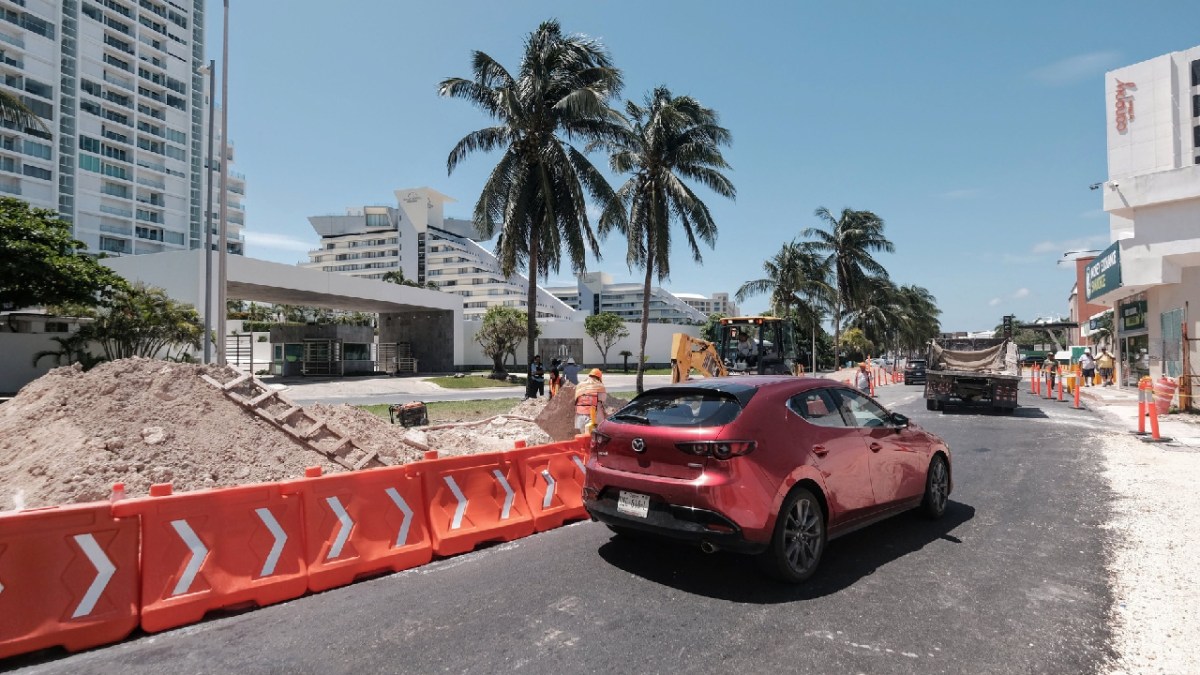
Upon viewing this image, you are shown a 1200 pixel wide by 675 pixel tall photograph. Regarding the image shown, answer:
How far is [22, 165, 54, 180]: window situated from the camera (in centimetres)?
6612

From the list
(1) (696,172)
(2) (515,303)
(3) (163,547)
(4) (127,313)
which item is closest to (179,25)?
(2) (515,303)

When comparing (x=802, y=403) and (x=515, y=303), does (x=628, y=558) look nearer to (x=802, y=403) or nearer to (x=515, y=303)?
(x=802, y=403)

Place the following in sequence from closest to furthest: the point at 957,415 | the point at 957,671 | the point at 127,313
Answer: the point at 957,671, the point at 957,415, the point at 127,313

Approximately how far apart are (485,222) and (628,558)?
19.8 meters

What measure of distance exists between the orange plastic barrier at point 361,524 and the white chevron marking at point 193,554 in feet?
2.02

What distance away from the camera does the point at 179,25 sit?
279 ft

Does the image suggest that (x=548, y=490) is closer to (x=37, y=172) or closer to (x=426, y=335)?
(x=426, y=335)

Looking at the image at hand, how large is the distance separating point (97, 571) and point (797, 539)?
4588 millimetres

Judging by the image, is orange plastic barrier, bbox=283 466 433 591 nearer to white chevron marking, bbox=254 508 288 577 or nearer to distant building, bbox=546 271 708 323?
white chevron marking, bbox=254 508 288 577

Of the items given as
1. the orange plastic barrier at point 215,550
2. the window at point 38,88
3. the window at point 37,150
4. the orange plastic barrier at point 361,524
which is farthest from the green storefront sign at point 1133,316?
the window at point 38,88

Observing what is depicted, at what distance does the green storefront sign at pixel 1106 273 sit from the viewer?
22.4 m

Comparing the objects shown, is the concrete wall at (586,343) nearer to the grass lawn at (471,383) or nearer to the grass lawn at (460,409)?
the grass lawn at (471,383)

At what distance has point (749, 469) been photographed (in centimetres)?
449

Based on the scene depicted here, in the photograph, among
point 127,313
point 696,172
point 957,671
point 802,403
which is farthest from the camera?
point 696,172
